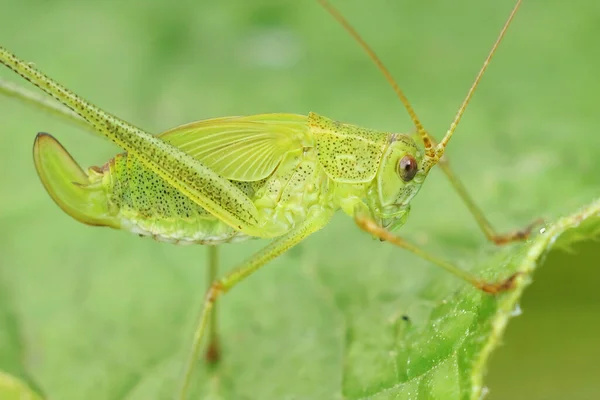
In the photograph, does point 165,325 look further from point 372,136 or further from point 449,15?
point 449,15

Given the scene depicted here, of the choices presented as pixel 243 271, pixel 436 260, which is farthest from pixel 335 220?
pixel 436 260

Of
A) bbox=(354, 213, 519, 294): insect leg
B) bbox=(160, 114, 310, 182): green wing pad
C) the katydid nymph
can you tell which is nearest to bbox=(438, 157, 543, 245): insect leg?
the katydid nymph

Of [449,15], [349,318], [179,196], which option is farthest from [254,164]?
[449,15]

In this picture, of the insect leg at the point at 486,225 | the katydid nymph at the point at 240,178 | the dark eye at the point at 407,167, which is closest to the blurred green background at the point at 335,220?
the insect leg at the point at 486,225

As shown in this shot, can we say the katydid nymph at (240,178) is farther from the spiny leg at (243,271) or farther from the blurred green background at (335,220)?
the blurred green background at (335,220)

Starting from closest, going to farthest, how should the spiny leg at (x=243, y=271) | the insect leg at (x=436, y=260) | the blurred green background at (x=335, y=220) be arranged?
1. the insect leg at (x=436, y=260)
2. the spiny leg at (x=243, y=271)
3. the blurred green background at (x=335, y=220)

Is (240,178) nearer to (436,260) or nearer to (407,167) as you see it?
(407,167)
